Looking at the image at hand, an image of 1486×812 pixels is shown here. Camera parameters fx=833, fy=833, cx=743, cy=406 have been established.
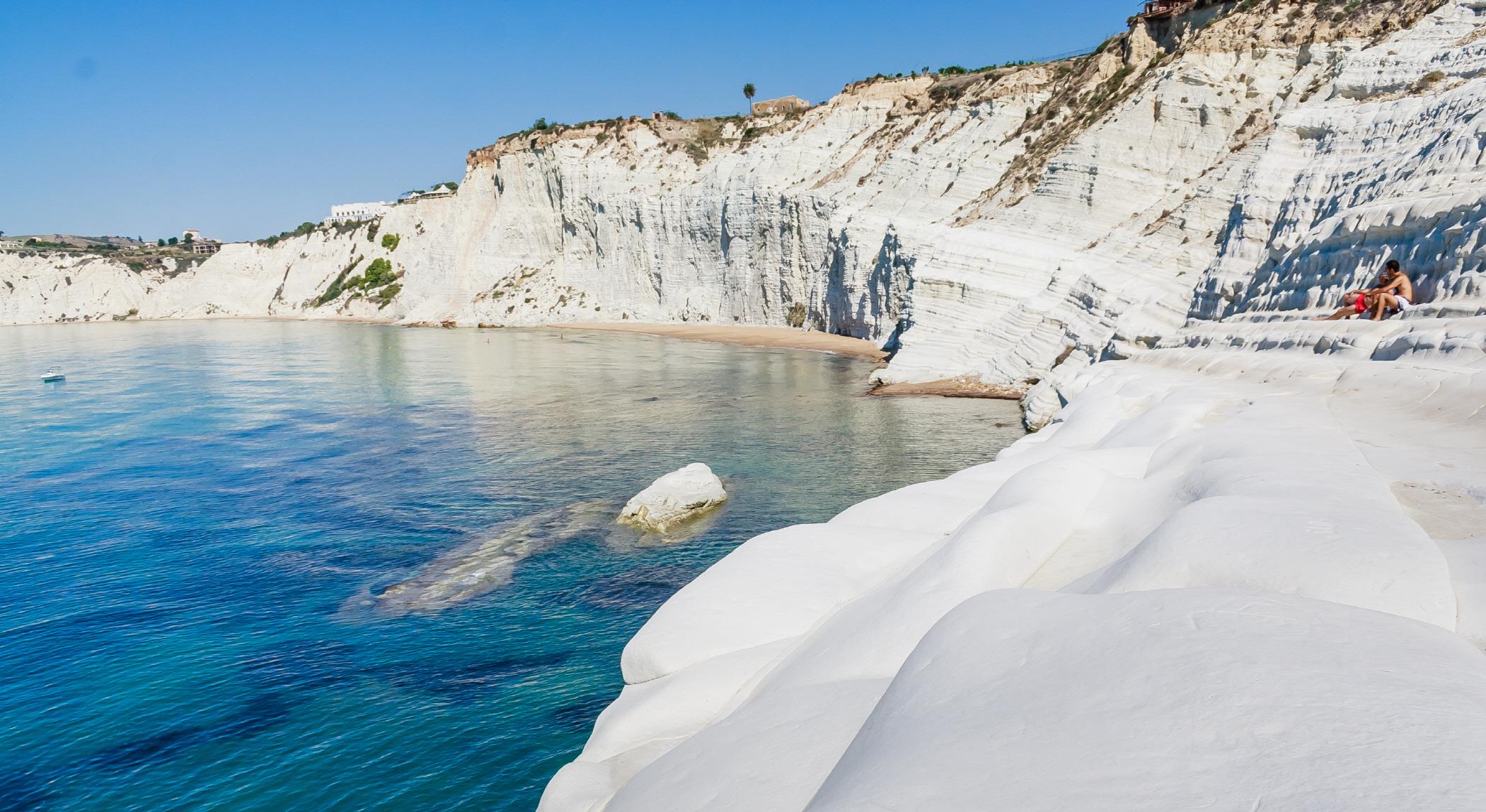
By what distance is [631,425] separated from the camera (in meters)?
25.7

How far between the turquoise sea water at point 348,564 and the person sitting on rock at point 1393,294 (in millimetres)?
8558

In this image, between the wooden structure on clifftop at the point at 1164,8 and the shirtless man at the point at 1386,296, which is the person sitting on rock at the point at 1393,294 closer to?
the shirtless man at the point at 1386,296

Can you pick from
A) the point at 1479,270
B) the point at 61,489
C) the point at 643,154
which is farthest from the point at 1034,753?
the point at 643,154

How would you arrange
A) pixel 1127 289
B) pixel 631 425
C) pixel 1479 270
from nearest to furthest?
pixel 1479 270
pixel 631 425
pixel 1127 289

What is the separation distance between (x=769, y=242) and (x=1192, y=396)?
5096 centimetres

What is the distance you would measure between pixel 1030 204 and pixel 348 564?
118ft

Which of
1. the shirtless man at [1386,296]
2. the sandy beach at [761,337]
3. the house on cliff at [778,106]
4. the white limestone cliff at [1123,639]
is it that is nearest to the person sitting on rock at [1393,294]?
the shirtless man at [1386,296]

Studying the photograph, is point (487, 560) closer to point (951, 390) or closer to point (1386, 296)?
point (1386, 296)

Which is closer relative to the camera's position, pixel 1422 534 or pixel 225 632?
pixel 1422 534

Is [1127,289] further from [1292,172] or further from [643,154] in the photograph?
[643,154]

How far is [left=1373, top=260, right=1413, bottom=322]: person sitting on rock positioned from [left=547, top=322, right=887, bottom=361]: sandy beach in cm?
2974

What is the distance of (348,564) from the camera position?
44.8ft

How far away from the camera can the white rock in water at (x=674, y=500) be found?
15.4 m

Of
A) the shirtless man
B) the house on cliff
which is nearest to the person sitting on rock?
the shirtless man
